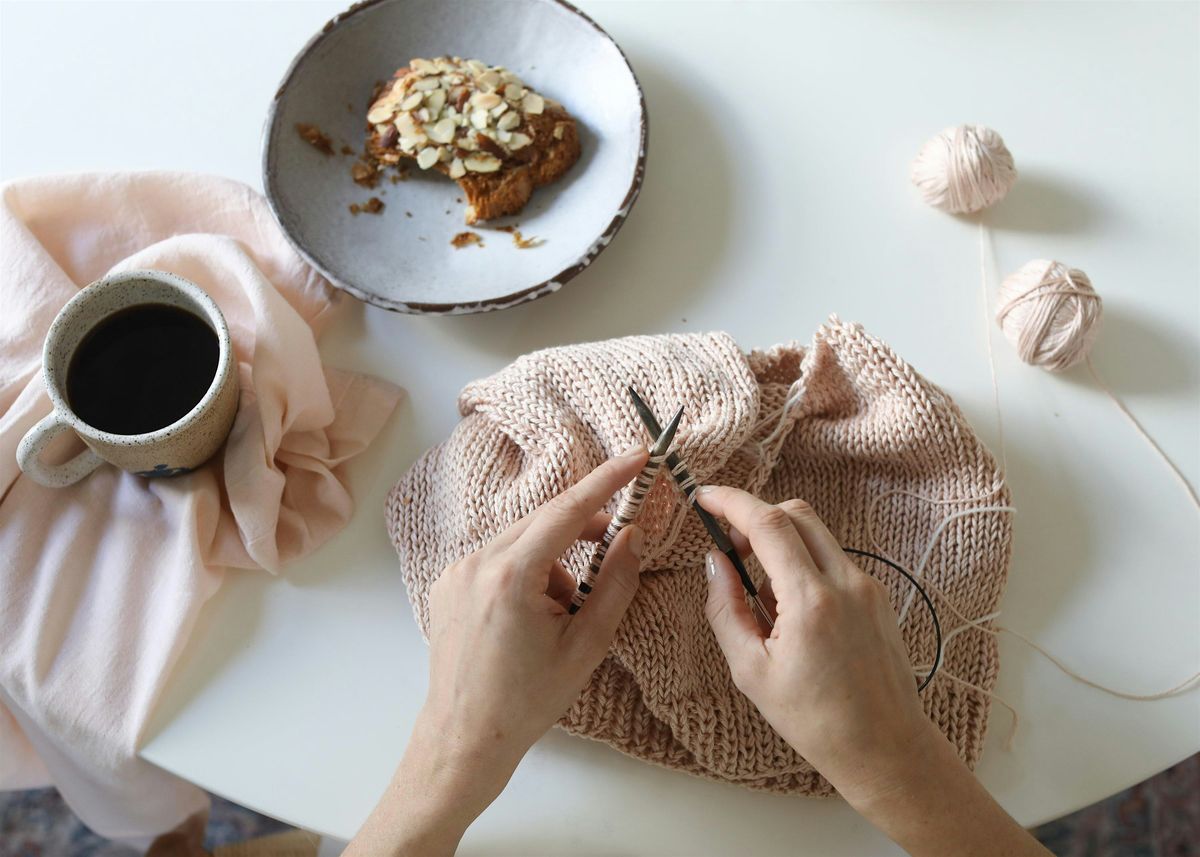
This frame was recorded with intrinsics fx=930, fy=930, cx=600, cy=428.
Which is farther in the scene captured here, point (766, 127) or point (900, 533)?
point (766, 127)

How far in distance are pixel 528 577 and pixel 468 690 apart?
3.3 inches

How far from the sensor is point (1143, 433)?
0.75 m

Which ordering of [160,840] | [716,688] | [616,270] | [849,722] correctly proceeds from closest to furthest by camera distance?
[849,722]
[716,688]
[616,270]
[160,840]

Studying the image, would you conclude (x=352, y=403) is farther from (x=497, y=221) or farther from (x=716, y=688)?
(x=716, y=688)

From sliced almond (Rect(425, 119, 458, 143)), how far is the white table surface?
16 centimetres

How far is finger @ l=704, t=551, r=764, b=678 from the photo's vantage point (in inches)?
22.5

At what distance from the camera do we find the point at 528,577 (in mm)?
562

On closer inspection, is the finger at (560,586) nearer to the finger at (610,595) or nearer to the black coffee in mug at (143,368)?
the finger at (610,595)

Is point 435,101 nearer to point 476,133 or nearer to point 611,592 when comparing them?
point 476,133

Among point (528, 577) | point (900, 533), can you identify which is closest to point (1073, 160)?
point (900, 533)

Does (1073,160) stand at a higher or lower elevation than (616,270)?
higher

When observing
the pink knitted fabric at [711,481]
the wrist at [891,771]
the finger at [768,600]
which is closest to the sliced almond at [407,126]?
the pink knitted fabric at [711,481]

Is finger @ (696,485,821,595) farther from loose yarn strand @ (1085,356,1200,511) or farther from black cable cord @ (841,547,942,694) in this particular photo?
loose yarn strand @ (1085,356,1200,511)

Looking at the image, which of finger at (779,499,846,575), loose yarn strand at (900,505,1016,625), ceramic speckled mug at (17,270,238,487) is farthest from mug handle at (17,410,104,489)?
loose yarn strand at (900,505,1016,625)
